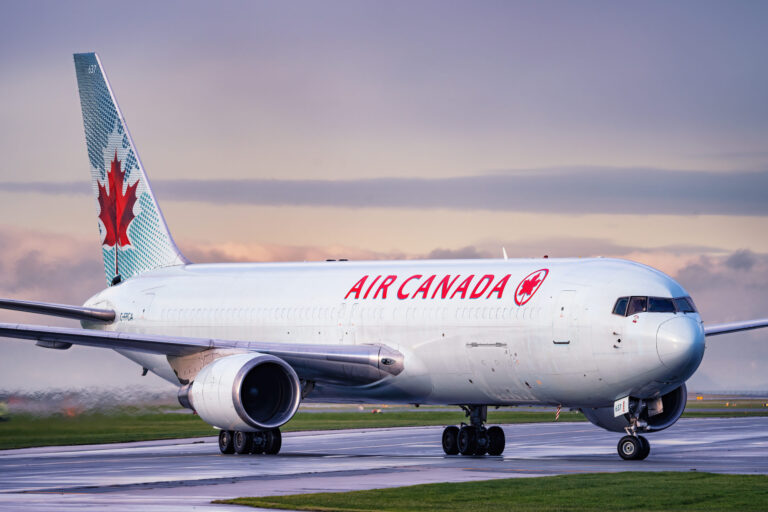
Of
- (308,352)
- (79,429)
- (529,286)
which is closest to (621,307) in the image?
(529,286)

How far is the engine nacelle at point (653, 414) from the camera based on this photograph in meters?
27.3

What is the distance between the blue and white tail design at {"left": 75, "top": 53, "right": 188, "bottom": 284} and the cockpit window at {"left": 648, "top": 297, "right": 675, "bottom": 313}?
16750 mm

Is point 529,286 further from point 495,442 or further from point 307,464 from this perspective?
point 307,464

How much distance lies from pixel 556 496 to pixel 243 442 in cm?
1237

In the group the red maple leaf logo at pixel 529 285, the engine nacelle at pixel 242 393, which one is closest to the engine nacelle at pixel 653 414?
the red maple leaf logo at pixel 529 285

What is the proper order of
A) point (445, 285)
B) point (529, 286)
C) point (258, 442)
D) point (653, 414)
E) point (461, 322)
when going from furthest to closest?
1. point (258, 442)
2. point (445, 285)
3. point (461, 322)
4. point (529, 286)
5. point (653, 414)

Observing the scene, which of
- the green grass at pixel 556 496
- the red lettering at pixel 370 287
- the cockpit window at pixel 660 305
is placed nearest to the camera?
the green grass at pixel 556 496

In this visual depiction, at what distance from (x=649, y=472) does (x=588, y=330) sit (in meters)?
4.22

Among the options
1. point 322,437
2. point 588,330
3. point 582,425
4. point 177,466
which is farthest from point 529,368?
point 582,425

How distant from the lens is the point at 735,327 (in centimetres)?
3228

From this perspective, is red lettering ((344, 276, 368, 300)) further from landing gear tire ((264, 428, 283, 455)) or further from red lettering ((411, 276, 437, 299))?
landing gear tire ((264, 428, 283, 455))

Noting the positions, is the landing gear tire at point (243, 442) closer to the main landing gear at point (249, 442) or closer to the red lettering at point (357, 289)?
the main landing gear at point (249, 442)

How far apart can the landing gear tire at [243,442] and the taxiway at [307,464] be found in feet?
1.46

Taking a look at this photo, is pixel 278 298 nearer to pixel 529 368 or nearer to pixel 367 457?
pixel 367 457
